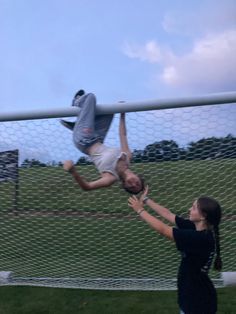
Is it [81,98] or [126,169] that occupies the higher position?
[81,98]

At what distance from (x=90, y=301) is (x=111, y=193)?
1.38m

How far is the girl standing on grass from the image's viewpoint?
390 cm

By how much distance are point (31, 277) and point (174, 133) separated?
2.31 metres

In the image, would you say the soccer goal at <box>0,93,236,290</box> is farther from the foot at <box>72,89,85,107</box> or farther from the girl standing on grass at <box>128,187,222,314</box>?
the girl standing on grass at <box>128,187,222,314</box>

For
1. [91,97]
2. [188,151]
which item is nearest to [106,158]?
[91,97]

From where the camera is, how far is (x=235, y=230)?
5.50 m

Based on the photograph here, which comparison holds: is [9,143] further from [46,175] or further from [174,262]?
[174,262]

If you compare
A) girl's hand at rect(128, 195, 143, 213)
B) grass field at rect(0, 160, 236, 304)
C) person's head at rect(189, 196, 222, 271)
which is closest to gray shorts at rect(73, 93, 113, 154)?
grass field at rect(0, 160, 236, 304)

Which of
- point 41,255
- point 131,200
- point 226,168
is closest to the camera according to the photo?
point 131,200

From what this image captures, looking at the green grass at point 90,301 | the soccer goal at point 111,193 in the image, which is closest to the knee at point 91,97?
the soccer goal at point 111,193

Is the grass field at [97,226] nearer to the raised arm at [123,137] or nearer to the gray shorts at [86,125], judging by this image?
the raised arm at [123,137]

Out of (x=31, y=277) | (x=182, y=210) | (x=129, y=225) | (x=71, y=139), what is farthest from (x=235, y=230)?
(x=31, y=277)

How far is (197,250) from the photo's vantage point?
155 inches

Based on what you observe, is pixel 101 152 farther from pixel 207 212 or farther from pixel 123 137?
pixel 207 212
